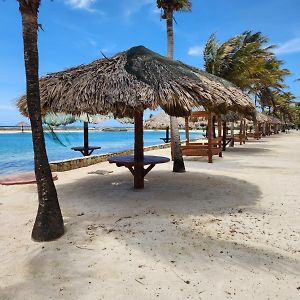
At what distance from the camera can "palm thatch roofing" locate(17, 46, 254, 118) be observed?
5.52 m

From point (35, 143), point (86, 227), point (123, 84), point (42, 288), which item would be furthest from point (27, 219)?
point (123, 84)

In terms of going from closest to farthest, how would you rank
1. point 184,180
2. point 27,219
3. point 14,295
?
point 14,295 < point 27,219 < point 184,180

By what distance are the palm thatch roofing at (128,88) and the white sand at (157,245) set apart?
1.87 metres

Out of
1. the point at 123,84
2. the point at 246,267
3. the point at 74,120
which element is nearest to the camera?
the point at 246,267

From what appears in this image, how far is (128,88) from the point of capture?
→ 557 cm

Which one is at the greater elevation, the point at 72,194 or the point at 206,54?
the point at 206,54

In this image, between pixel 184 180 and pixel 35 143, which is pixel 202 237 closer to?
pixel 35 143

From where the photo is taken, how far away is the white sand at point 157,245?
3107mm

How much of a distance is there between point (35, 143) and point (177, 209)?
2780 mm

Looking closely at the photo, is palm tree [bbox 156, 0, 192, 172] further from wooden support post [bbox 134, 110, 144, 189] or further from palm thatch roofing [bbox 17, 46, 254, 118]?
palm thatch roofing [bbox 17, 46, 254, 118]

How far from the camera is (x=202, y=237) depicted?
14.3 ft

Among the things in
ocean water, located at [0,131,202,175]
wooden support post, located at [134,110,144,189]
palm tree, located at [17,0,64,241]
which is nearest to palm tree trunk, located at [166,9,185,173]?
wooden support post, located at [134,110,144,189]

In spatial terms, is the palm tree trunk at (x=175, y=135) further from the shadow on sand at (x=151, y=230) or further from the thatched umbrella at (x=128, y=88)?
the thatched umbrella at (x=128, y=88)

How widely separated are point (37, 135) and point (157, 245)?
7.12 feet
